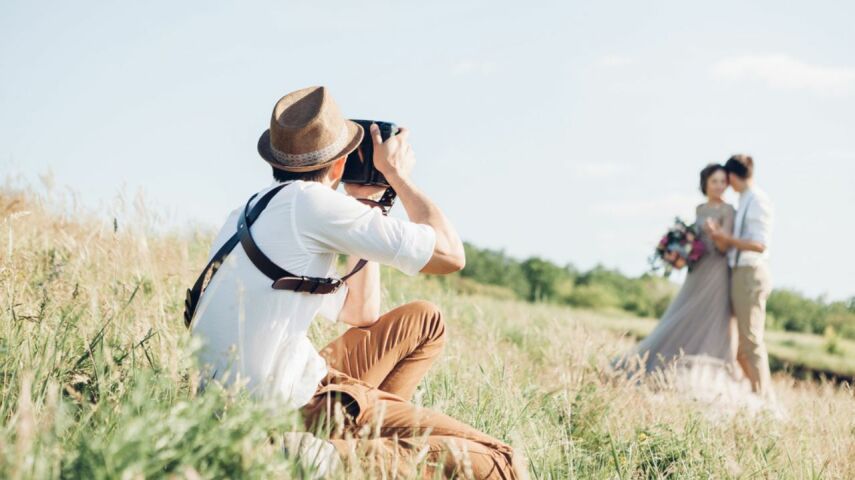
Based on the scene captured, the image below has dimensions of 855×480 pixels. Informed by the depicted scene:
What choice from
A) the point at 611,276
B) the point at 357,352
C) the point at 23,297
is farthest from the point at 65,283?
the point at 611,276

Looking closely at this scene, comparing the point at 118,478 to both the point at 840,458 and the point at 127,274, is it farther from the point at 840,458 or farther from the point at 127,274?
the point at 840,458

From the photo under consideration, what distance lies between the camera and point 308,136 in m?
2.79

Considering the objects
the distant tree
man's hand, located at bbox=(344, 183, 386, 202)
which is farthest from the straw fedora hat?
the distant tree

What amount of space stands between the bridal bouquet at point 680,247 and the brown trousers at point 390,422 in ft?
17.9

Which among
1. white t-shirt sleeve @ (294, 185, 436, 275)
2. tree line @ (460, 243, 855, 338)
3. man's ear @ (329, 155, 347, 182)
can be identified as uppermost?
man's ear @ (329, 155, 347, 182)

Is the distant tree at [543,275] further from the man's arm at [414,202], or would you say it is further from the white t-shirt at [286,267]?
the white t-shirt at [286,267]

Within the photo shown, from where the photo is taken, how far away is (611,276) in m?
Answer: 21.1

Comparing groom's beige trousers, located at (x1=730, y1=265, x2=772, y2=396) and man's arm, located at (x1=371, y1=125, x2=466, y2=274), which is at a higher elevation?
man's arm, located at (x1=371, y1=125, x2=466, y2=274)

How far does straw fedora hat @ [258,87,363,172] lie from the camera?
2.79 meters

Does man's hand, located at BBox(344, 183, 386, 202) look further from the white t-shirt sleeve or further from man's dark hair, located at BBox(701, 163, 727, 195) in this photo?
man's dark hair, located at BBox(701, 163, 727, 195)

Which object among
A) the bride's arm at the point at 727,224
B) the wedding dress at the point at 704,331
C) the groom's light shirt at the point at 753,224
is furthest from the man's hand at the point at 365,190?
the bride's arm at the point at 727,224

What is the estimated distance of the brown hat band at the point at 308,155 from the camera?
281cm

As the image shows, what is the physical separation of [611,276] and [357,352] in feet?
60.5

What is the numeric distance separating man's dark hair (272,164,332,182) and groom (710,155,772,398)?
576cm
